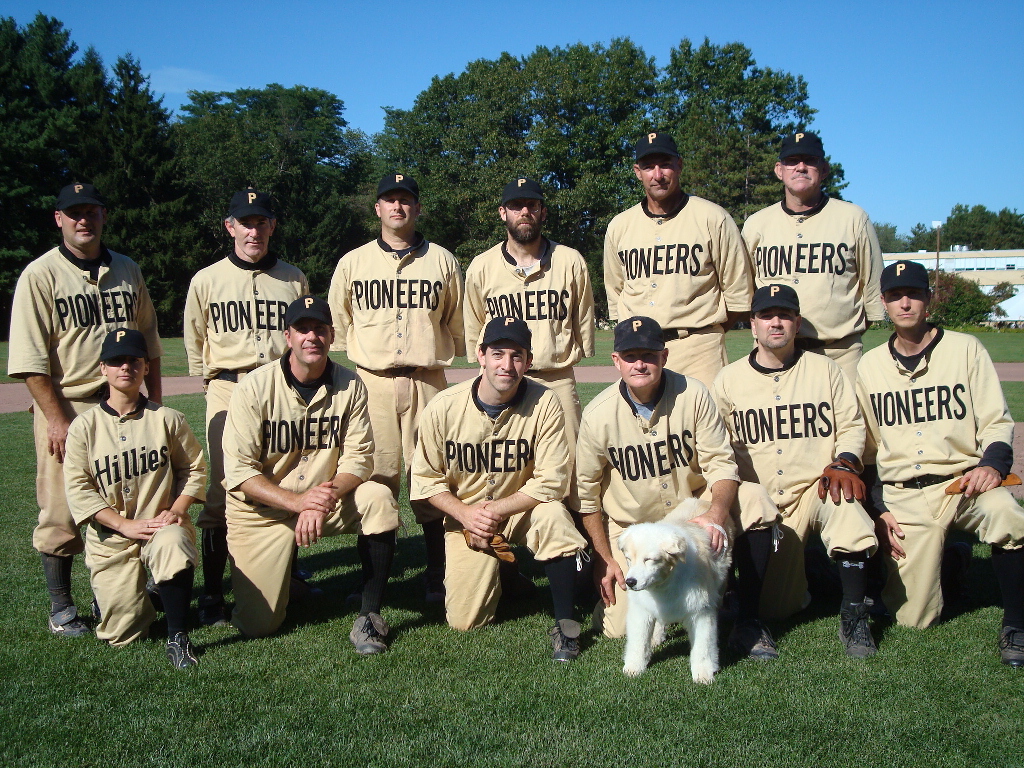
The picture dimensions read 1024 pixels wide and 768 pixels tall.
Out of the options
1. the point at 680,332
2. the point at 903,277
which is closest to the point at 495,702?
the point at 680,332

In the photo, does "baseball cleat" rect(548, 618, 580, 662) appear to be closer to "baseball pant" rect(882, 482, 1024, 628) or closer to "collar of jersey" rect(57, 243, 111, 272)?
"baseball pant" rect(882, 482, 1024, 628)

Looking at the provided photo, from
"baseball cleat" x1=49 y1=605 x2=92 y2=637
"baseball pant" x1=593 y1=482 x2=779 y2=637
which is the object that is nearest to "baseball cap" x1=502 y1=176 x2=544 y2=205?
"baseball pant" x1=593 y1=482 x2=779 y2=637

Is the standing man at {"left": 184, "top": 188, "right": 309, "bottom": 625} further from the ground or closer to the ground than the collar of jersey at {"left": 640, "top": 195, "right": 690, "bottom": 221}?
closer to the ground

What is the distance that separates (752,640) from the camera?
4.68 m

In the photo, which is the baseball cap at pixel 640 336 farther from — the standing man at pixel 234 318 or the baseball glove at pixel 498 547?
the standing man at pixel 234 318

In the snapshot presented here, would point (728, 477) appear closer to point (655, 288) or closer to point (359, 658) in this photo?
point (655, 288)

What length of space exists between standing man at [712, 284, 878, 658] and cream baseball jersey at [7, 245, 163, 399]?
12.7ft

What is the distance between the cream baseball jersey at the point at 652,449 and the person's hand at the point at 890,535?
3.31 ft

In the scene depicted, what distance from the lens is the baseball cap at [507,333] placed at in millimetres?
4855

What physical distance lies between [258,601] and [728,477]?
9.57 ft

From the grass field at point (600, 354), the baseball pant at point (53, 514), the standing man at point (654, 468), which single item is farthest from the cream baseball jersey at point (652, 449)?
the grass field at point (600, 354)

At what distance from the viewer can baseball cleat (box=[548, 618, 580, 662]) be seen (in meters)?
4.65

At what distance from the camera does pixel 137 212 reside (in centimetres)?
4303

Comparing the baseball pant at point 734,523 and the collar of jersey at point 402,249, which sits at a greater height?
the collar of jersey at point 402,249
